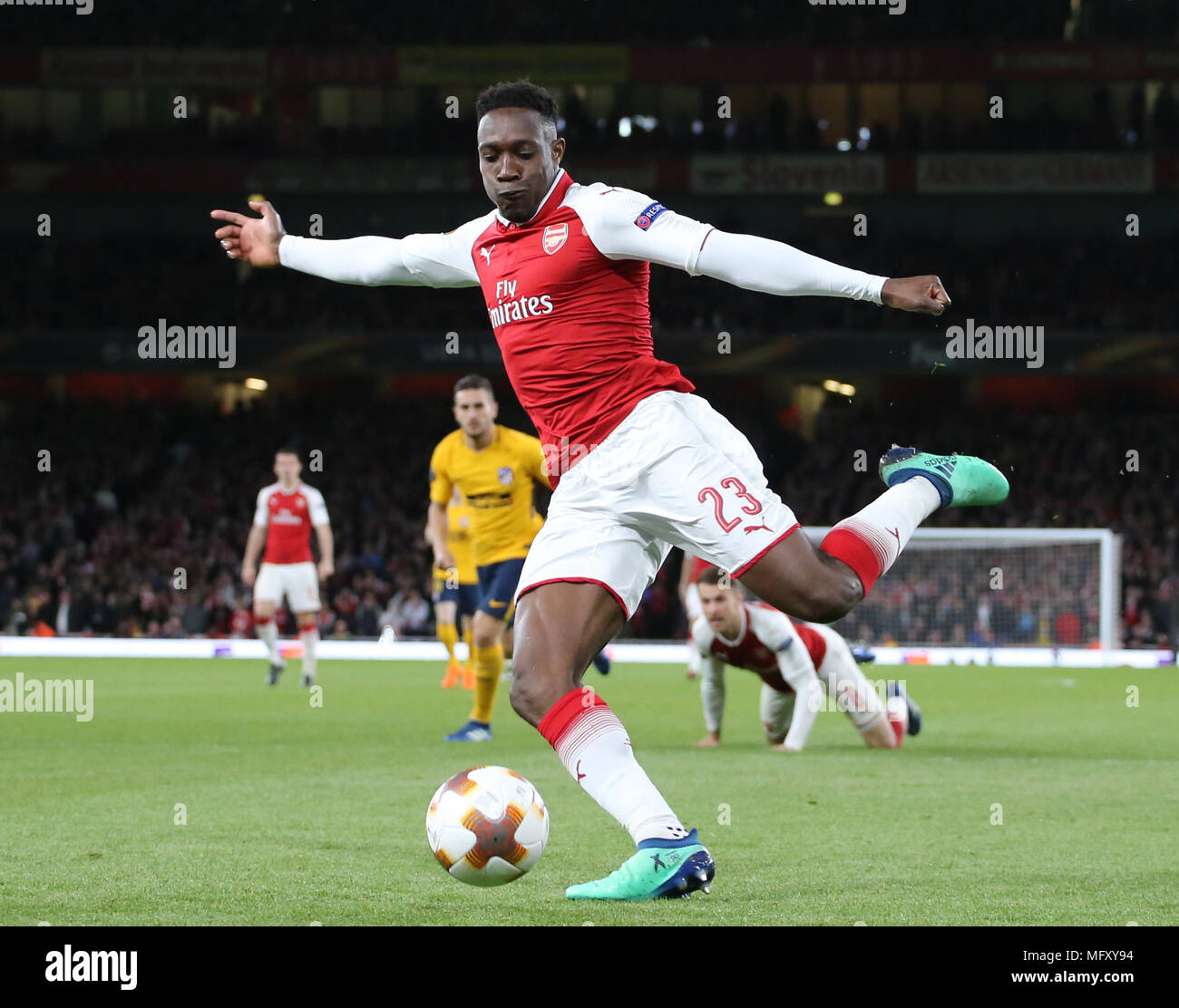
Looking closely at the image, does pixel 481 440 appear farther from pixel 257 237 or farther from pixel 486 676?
pixel 257 237

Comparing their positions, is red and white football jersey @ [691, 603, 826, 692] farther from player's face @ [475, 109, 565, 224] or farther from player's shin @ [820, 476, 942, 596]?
player's face @ [475, 109, 565, 224]

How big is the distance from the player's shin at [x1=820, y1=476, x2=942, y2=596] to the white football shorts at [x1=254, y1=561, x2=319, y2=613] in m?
11.2

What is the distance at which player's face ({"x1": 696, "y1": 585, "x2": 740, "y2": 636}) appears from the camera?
9.28 meters

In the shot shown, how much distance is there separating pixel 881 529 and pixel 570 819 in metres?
2.22

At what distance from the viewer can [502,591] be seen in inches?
407

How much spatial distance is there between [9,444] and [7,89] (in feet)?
25.0

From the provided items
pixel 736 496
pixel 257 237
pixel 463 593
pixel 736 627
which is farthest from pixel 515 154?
pixel 463 593

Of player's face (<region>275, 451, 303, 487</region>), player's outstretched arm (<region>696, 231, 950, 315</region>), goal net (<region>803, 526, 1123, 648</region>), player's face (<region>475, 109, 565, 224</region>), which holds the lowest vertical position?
goal net (<region>803, 526, 1123, 648</region>)

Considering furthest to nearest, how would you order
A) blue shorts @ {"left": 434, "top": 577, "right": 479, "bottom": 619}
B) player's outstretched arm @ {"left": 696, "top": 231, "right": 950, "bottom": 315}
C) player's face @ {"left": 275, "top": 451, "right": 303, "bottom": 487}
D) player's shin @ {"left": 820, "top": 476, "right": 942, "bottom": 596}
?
player's face @ {"left": 275, "top": 451, "right": 303, "bottom": 487} < blue shorts @ {"left": 434, "top": 577, "right": 479, "bottom": 619} < player's shin @ {"left": 820, "top": 476, "right": 942, "bottom": 596} < player's outstretched arm @ {"left": 696, "top": 231, "right": 950, "bottom": 315}

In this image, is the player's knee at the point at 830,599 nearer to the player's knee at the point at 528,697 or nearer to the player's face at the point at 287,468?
the player's knee at the point at 528,697

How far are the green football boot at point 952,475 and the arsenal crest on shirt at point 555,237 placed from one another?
145 centimetres

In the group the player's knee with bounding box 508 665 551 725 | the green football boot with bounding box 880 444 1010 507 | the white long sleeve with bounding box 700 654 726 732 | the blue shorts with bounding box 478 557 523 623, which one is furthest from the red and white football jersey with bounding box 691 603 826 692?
the player's knee with bounding box 508 665 551 725

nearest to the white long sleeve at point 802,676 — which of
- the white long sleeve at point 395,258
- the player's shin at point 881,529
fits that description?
the player's shin at point 881,529

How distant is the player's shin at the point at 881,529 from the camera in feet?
16.4
